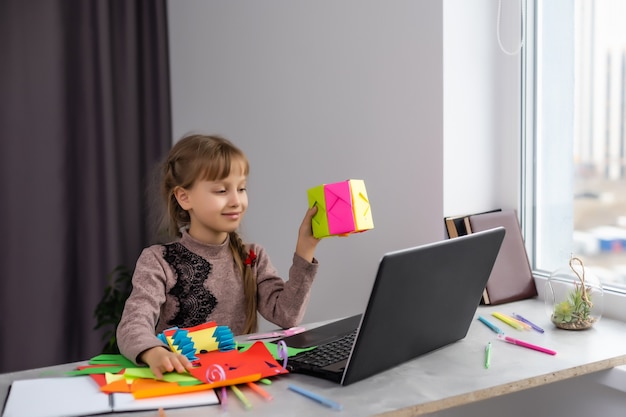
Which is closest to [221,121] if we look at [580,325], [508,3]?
[508,3]

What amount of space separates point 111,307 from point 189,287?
1.06 m

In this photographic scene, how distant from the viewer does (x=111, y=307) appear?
7.96 feet

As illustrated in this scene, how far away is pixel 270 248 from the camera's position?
7.02ft

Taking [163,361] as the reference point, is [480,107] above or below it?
above

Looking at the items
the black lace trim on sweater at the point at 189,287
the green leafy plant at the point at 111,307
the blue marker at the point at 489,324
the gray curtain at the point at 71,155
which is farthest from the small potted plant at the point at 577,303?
the gray curtain at the point at 71,155

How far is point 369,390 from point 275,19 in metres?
1.37

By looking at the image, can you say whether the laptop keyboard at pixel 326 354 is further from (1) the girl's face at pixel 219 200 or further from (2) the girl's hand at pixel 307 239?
(1) the girl's face at pixel 219 200

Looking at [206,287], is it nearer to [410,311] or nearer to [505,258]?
[410,311]

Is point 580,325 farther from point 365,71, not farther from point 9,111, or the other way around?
point 9,111

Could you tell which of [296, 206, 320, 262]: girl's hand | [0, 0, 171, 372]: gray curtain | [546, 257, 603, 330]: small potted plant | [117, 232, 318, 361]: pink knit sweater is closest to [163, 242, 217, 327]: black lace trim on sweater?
[117, 232, 318, 361]: pink knit sweater

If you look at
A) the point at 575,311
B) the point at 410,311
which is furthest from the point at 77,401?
the point at 575,311

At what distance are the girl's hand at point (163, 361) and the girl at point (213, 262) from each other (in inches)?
10.1

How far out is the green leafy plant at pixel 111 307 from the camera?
7.89 feet

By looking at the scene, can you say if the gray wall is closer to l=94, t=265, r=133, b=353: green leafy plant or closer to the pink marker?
the pink marker
